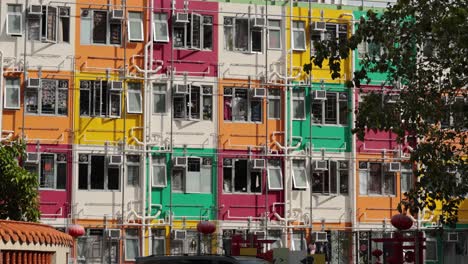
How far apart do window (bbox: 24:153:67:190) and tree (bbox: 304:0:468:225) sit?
673 inches

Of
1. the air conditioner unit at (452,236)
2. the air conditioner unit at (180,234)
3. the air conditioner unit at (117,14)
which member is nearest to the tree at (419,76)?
the air conditioner unit at (180,234)

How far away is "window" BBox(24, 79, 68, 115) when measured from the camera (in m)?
41.1

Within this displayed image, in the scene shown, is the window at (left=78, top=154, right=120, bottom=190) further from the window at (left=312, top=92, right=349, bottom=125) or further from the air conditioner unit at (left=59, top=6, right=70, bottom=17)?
the window at (left=312, top=92, right=349, bottom=125)

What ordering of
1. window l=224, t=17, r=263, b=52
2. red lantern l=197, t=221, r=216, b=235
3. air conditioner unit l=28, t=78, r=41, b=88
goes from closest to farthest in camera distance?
red lantern l=197, t=221, r=216, b=235, air conditioner unit l=28, t=78, r=41, b=88, window l=224, t=17, r=263, b=52

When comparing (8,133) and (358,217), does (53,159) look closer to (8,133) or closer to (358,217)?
(8,133)

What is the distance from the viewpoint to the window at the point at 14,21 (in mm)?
40969

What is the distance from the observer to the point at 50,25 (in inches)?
1639

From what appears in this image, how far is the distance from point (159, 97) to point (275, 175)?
4846 millimetres

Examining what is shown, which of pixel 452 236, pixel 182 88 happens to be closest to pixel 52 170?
pixel 182 88

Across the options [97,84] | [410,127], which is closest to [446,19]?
[410,127]

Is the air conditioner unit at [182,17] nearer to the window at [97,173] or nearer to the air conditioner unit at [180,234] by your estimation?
the window at [97,173]

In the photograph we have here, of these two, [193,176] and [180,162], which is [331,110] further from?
[180,162]

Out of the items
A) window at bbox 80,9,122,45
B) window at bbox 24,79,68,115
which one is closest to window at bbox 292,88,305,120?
window at bbox 80,9,122,45

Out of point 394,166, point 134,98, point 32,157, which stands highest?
point 134,98
